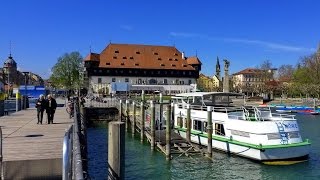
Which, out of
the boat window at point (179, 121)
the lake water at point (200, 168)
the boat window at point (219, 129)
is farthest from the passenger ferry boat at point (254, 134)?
the boat window at point (179, 121)

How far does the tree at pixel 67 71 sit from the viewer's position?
431ft

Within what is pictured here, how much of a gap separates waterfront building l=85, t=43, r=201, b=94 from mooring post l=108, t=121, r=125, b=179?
12164 centimetres

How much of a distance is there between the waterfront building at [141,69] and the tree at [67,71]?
397 cm

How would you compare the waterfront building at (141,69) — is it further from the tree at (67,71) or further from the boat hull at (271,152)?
the boat hull at (271,152)

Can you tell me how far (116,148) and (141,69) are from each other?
129m

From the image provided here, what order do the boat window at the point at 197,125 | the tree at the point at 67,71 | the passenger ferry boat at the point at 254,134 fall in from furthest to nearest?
the tree at the point at 67,71
the boat window at the point at 197,125
the passenger ferry boat at the point at 254,134

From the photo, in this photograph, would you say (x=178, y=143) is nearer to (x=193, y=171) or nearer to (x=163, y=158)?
(x=163, y=158)

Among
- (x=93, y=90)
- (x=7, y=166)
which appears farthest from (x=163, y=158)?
(x=93, y=90)

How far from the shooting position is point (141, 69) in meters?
137

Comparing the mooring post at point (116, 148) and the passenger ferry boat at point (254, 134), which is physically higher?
the mooring post at point (116, 148)

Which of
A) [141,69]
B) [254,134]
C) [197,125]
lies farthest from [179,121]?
[141,69]

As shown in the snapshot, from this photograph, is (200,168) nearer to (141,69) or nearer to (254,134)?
(254,134)

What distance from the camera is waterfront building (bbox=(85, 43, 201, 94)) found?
133250mm

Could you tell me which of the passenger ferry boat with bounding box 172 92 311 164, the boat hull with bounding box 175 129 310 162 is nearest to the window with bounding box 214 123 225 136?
the passenger ferry boat with bounding box 172 92 311 164
